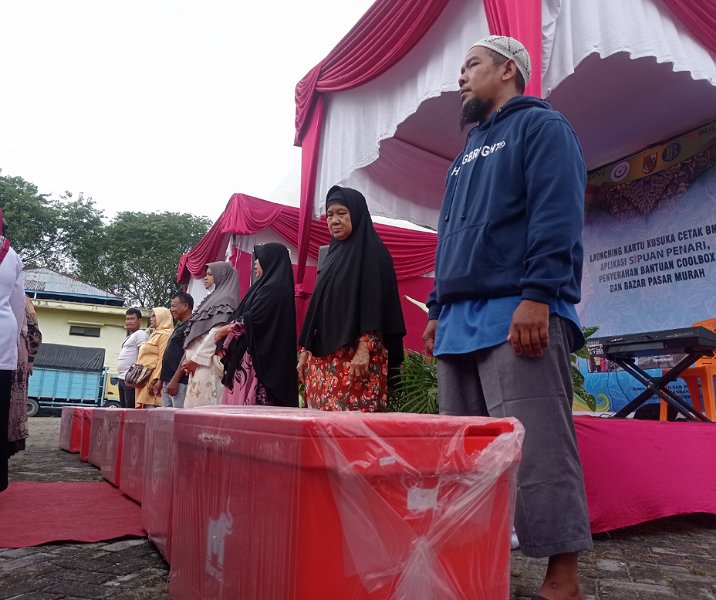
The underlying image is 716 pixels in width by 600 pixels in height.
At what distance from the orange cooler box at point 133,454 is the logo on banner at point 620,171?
4.14 metres

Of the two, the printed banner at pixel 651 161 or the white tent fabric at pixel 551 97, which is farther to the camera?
the printed banner at pixel 651 161

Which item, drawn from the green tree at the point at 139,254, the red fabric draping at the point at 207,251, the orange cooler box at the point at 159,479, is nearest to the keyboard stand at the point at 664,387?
the orange cooler box at the point at 159,479

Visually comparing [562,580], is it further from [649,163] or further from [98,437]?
[649,163]

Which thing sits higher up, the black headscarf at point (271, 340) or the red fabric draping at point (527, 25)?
Answer: the red fabric draping at point (527, 25)

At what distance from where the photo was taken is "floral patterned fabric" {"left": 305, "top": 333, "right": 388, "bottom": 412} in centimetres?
255

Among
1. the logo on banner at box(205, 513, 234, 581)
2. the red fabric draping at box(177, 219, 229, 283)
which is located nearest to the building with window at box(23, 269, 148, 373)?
the red fabric draping at box(177, 219, 229, 283)

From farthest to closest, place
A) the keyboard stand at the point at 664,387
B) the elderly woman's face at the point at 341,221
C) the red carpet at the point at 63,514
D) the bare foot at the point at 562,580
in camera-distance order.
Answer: the keyboard stand at the point at 664,387, the elderly woman's face at the point at 341,221, the red carpet at the point at 63,514, the bare foot at the point at 562,580

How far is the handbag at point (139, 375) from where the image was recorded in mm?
5785

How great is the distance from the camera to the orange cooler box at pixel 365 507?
0.86 meters

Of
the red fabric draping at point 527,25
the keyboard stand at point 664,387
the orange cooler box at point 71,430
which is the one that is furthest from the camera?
the orange cooler box at point 71,430

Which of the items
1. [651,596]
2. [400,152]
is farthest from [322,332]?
[400,152]

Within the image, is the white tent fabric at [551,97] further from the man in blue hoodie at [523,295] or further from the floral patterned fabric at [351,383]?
the floral patterned fabric at [351,383]

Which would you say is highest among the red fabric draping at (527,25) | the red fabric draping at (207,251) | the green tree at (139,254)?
the green tree at (139,254)

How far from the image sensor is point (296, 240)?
257 inches
